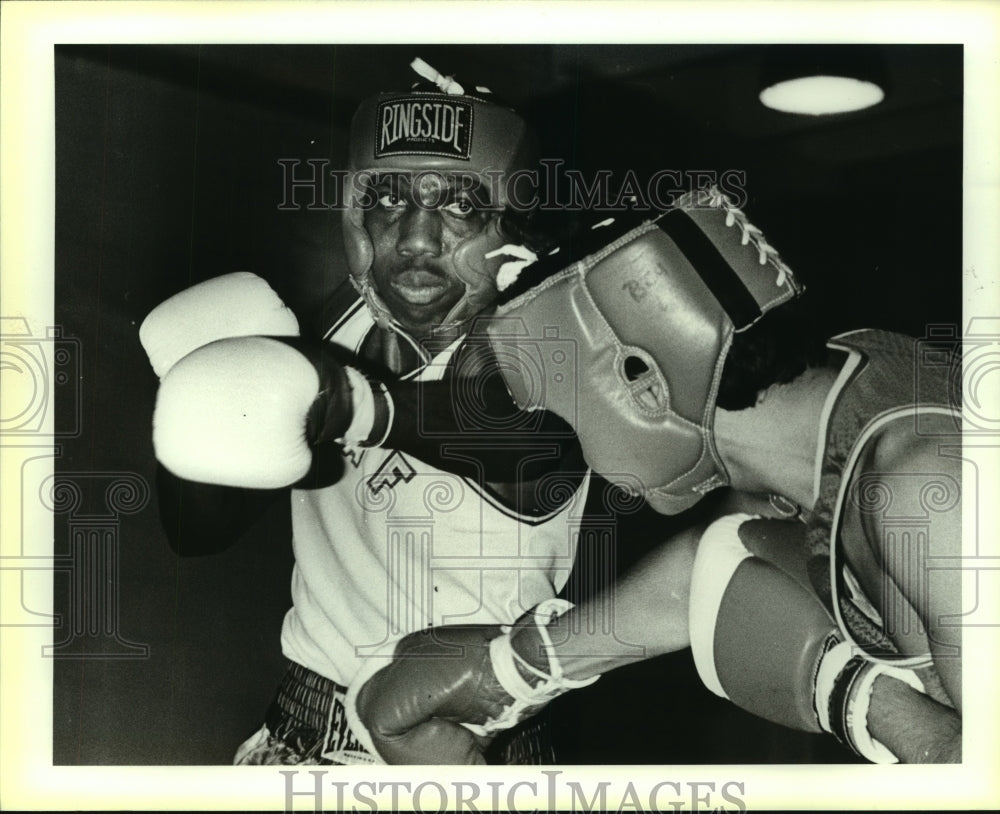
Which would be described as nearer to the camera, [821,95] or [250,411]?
[250,411]

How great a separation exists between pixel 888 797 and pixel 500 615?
786 mm

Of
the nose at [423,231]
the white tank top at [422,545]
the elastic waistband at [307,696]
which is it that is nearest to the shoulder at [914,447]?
the white tank top at [422,545]

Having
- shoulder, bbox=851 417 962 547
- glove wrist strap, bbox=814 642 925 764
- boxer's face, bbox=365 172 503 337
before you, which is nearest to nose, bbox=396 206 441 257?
boxer's face, bbox=365 172 503 337

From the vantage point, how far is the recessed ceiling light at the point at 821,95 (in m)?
1.81

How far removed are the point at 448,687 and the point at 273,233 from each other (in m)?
0.88

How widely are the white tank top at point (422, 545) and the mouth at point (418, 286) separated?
4.0 inches

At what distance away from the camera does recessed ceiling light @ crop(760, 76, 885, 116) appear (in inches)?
Result: 71.2

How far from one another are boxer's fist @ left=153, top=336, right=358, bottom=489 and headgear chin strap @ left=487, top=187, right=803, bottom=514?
1.08 ft

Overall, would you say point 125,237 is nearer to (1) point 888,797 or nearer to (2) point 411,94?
(2) point 411,94

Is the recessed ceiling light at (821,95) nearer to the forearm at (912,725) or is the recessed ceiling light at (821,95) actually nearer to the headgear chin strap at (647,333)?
the headgear chin strap at (647,333)

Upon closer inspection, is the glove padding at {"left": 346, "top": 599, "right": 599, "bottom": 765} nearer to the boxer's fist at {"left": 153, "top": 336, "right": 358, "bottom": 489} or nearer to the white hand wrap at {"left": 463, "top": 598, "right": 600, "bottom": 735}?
the white hand wrap at {"left": 463, "top": 598, "right": 600, "bottom": 735}

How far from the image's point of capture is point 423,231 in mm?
1783

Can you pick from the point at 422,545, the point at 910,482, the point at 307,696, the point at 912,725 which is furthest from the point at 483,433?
the point at 912,725

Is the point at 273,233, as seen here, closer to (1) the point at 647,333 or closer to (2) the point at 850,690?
(1) the point at 647,333
